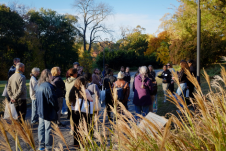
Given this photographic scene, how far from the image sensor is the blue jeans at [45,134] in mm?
4207

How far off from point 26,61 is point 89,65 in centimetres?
1359

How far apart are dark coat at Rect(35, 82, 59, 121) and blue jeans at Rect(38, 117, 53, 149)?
0.17 m

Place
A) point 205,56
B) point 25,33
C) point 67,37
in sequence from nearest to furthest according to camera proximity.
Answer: point 205,56 < point 25,33 < point 67,37

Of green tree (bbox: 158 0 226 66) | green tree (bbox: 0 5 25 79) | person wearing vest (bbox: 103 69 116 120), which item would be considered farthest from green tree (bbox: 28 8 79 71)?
person wearing vest (bbox: 103 69 116 120)

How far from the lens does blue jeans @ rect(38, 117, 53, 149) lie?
4.21 metres

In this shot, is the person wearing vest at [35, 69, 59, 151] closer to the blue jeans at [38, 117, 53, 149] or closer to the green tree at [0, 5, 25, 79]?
the blue jeans at [38, 117, 53, 149]

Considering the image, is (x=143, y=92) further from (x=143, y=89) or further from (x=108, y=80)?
(x=108, y=80)

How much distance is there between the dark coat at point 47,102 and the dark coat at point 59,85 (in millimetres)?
1685

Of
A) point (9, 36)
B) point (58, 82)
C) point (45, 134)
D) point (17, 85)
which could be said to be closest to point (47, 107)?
point (45, 134)

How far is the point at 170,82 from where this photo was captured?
30.6 ft

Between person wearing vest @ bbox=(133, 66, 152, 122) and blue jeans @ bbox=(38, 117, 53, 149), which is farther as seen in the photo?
person wearing vest @ bbox=(133, 66, 152, 122)

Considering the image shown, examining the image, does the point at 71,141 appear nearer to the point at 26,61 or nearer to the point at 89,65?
the point at 89,65

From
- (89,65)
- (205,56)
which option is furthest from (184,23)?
(89,65)

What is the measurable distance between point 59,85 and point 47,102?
185cm
